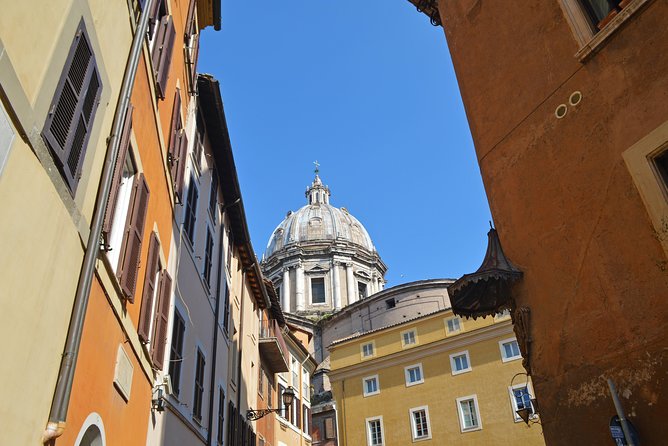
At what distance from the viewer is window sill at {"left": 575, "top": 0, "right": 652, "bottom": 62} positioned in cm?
760

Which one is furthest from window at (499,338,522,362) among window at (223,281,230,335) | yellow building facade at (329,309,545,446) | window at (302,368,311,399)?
window at (223,281,230,335)

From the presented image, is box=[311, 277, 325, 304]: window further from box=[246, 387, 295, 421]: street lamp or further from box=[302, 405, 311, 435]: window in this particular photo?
box=[246, 387, 295, 421]: street lamp

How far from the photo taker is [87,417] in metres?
6.05

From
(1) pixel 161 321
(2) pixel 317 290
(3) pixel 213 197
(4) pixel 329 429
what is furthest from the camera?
(2) pixel 317 290

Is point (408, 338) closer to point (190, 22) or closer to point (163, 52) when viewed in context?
point (190, 22)

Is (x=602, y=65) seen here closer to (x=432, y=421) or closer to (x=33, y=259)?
(x=33, y=259)

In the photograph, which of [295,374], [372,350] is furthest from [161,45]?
[372,350]

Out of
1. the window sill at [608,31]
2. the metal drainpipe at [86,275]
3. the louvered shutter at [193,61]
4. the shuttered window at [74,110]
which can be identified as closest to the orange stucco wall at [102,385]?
the metal drainpipe at [86,275]

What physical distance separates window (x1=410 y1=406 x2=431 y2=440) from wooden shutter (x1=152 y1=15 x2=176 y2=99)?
92.8 feet

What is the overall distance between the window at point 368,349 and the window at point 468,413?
707 centimetres

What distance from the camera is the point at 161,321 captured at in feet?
31.3

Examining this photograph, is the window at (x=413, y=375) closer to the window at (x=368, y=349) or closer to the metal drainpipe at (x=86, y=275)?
the window at (x=368, y=349)

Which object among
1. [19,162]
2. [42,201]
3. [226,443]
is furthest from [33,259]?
[226,443]

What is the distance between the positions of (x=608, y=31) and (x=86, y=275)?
7334 millimetres
